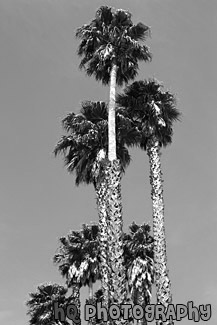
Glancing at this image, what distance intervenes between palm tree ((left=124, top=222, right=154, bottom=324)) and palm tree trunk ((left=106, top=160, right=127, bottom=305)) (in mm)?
14430

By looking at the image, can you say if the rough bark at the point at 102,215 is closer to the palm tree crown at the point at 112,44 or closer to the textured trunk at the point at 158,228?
the textured trunk at the point at 158,228

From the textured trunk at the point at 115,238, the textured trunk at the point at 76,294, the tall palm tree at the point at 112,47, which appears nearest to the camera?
the textured trunk at the point at 115,238

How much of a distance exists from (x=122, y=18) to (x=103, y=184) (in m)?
8.92

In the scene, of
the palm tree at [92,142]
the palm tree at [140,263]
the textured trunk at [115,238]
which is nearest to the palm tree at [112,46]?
the palm tree at [92,142]

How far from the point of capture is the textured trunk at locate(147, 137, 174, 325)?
1017 inches

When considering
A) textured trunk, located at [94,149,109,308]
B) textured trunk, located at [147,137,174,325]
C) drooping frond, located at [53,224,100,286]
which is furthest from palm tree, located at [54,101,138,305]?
drooping frond, located at [53,224,100,286]

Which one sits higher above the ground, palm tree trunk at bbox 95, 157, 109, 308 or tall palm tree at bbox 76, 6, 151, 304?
tall palm tree at bbox 76, 6, 151, 304

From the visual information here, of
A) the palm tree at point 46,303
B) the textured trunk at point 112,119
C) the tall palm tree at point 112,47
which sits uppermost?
the tall palm tree at point 112,47

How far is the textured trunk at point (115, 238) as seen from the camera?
2317cm

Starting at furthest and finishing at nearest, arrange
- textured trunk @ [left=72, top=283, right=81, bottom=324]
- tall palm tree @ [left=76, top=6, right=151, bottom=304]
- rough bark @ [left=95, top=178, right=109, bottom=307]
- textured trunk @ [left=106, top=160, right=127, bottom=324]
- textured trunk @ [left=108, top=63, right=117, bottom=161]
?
1. textured trunk @ [left=72, top=283, right=81, bottom=324]
2. tall palm tree @ [left=76, top=6, right=151, bottom=304]
3. rough bark @ [left=95, top=178, right=109, bottom=307]
4. textured trunk @ [left=108, top=63, right=117, bottom=161]
5. textured trunk @ [left=106, top=160, right=127, bottom=324]

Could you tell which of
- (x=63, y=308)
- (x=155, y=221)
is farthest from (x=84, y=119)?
(x=63, y=308)

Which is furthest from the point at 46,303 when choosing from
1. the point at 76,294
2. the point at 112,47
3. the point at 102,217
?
the point at 112,47

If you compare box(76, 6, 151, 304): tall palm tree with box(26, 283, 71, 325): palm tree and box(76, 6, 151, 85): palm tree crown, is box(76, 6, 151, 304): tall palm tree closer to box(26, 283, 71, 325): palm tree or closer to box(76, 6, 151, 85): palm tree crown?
box(76, 6, 151, 85): palm tree crown

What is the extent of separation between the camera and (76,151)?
1297 inches
